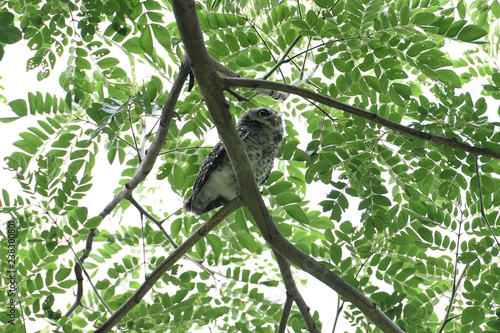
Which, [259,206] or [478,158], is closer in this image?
[259,206]

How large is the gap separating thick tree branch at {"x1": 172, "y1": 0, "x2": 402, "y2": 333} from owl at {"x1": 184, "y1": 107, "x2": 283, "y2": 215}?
2.12 ft

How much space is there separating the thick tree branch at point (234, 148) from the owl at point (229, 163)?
25.5 inches

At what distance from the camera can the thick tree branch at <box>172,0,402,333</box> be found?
1.47 m

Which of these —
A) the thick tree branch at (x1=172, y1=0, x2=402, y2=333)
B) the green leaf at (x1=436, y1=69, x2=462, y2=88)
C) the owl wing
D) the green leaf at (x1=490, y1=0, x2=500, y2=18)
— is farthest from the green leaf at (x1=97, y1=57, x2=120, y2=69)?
the green leaf at (x1=490, y1=0, x2=500, y2=18)

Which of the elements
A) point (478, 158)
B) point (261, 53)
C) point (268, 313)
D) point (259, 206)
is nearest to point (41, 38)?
point (261, 53)

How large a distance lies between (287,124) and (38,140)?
158 centimetres

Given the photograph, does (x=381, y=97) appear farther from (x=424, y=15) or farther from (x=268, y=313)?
(x=268, y=313)

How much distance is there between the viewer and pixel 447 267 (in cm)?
230

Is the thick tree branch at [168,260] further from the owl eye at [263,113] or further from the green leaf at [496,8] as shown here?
the green leaf at [496,8]

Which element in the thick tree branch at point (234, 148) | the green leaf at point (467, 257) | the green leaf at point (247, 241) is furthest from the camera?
the green leaf at point (247, 241)

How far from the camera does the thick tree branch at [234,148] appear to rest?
1.47 m

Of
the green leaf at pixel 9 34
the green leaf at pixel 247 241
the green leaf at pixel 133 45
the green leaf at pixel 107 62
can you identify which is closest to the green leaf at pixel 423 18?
the green leaf at pixel 133 45

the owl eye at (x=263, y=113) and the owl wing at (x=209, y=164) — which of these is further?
the owl eye at (x=263, y=113)

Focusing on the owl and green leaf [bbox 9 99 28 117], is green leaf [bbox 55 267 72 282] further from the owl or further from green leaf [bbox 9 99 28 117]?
green leaf [bbox 9 99 28 117]
